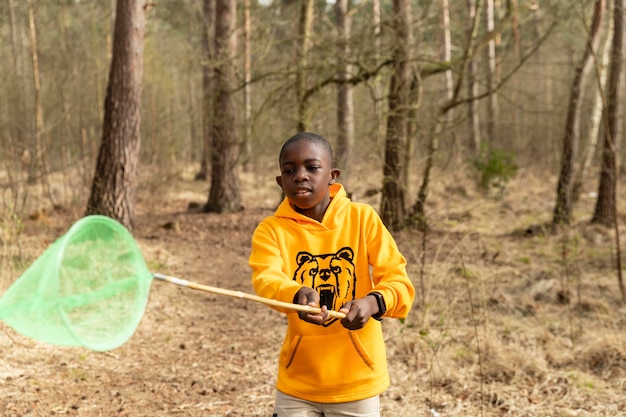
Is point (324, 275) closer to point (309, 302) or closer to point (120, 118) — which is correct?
point (309, 302)

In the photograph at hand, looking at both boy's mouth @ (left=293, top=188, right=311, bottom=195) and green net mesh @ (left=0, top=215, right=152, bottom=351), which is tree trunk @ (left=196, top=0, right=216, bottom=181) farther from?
boy's mouth @ (left=293, top=188, right=311, bottom=195)

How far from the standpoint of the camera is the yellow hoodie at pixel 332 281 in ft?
7.43

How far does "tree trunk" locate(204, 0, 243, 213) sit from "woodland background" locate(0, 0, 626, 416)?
0.07 meters

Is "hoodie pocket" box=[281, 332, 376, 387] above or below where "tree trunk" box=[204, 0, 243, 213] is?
below

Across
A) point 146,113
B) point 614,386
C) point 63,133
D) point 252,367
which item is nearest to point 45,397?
point 252,367

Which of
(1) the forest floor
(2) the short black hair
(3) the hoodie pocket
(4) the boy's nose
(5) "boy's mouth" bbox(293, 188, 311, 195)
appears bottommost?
(1) the forest floor

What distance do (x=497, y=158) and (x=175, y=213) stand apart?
268 inches

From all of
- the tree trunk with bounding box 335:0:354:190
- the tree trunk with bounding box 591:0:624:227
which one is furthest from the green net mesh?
the tree trunk with bounding box 591:0:624:227

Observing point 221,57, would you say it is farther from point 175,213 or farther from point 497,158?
point 497,158

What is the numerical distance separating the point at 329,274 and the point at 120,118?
23.3ft

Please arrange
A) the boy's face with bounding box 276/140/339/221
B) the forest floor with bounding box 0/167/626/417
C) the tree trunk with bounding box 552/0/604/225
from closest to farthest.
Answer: the boy's face with bounding box 276/140/339/221
the forest floor with bounding box 0/167/626/417
the tree trunk with bounding box 552/0/604/225

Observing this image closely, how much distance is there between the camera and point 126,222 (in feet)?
29.0

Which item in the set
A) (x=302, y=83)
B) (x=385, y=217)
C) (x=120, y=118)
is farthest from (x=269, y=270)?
(x=302, y=83)

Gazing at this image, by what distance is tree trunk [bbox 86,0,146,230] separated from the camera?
864 centimetres
